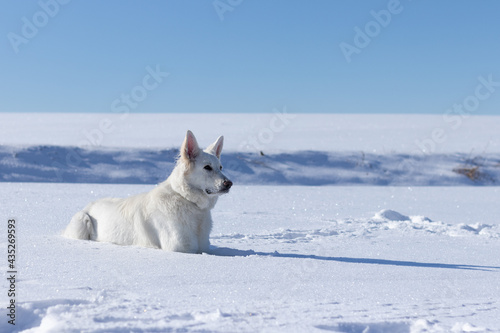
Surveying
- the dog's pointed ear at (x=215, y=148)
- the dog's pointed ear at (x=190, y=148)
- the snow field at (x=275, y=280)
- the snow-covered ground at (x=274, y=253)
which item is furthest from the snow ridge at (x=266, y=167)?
the dog's pointed ear at (x=190, y=148)

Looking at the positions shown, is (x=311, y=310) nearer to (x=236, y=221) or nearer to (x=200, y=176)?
(x=200, y=176)

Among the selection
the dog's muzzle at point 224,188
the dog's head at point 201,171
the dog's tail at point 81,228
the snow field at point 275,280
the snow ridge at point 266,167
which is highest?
the snow ridge at point 266,167

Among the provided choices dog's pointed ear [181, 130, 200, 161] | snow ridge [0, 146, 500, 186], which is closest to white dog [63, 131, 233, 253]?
dog's pointed ear [181, 130, 200, 161]

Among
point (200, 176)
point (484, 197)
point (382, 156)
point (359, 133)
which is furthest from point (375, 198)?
point (359, 133)

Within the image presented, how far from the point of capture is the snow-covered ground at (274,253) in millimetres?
2828

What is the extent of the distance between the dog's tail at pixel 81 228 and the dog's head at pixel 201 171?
1.28 meters

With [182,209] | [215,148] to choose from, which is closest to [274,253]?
[182,209]

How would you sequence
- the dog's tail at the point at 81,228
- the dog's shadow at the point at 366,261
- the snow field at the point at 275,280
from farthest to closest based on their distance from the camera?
the dog's tail at the point at 81,228
the dog's shadow at the point at 366,261
the snow field at the point at 275,280

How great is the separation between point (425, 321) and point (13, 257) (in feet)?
10.3

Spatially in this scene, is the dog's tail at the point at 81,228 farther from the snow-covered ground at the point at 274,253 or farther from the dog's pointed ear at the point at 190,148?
the dog's pointed ear at the point at 190,148

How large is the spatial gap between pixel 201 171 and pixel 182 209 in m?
0.39

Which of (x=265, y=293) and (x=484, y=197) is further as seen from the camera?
(x=484, y=197)

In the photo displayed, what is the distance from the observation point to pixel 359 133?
2220cm

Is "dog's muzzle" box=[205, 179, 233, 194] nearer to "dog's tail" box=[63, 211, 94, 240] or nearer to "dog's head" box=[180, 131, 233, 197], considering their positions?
"dog's head" box=[180, 131, 233, 197]
